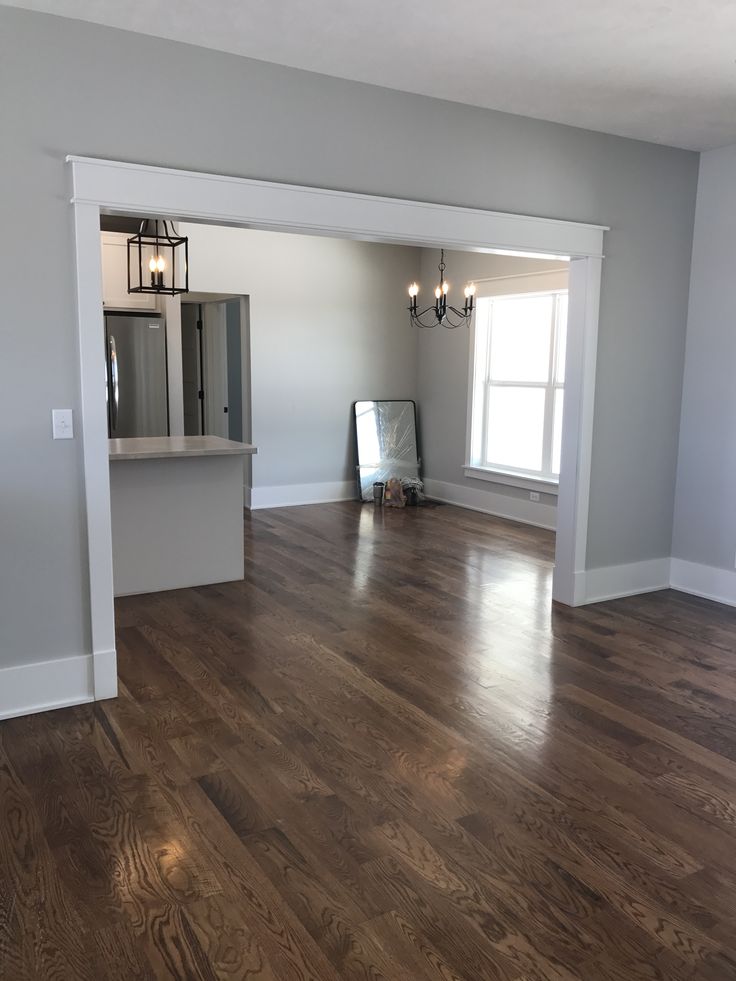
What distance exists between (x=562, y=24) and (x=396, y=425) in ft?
17.7

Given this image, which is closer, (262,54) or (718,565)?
(262,54)

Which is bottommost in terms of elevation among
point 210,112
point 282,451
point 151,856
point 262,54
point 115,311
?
point 151,856

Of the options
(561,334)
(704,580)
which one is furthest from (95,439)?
(561,334)

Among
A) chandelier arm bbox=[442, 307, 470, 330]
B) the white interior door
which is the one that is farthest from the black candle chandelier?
the white interior door

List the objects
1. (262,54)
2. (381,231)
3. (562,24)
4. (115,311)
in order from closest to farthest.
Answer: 1. (562,24)
2. (262,54)
3. (381,231)
4. (115,311)

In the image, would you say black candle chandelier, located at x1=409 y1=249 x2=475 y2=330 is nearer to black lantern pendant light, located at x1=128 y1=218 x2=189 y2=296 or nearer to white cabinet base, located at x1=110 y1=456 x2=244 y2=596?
black lantern pendant light, located at x1=128 y1=218 x2=189 y2=296

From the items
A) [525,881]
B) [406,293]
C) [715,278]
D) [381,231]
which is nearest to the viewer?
[525,881]

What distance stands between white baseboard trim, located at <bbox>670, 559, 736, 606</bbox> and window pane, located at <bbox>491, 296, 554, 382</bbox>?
244 cm

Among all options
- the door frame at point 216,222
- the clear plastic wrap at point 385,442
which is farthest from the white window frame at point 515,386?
the door frame at point 216,222

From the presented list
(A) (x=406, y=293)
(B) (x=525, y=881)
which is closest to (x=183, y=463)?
(B) (x=525, y=881)

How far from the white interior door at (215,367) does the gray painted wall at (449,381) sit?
206 centimetres

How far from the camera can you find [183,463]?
4.88 metres

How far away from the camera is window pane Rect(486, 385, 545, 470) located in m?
7.13

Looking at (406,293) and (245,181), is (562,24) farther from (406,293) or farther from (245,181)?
(406,293)
